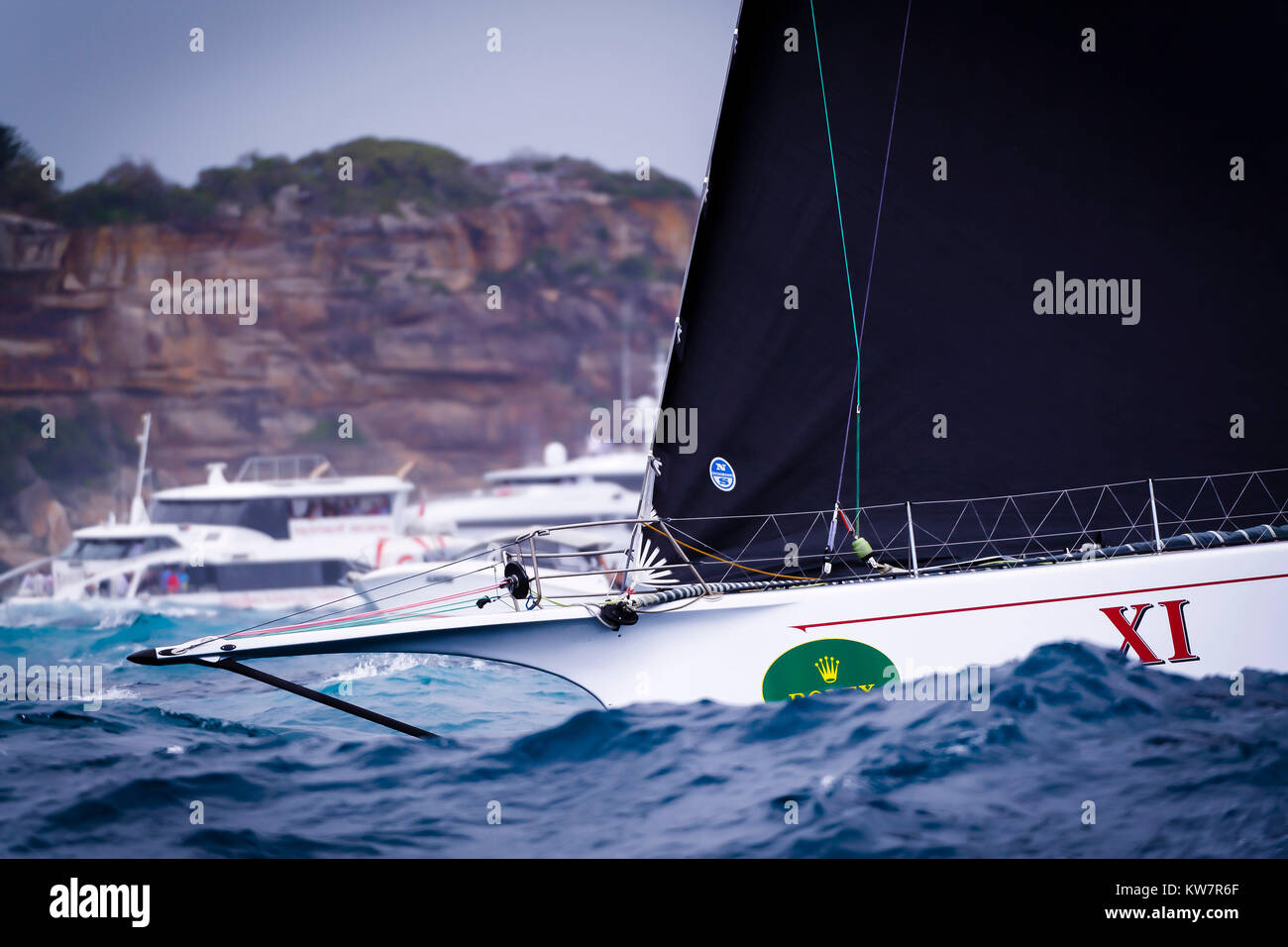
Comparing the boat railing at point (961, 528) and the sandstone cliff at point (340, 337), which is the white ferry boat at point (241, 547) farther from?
the sandstone cliff at point (340, 337)

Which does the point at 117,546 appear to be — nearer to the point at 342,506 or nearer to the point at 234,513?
the point at 234,513

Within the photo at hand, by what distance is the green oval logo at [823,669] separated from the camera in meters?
6.56

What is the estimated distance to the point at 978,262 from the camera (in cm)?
764

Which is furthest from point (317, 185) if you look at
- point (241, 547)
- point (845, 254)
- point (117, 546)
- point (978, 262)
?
point (978, 262)

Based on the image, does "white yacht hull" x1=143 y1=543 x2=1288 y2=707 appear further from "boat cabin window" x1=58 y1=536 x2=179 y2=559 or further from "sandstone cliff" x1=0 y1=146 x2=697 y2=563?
"sandstone cliff" x1=0 y1=146 x2=697 y2=563

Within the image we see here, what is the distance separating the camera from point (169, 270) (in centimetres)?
5684

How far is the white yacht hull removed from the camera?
258 inches

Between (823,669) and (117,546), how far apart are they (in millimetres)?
28033

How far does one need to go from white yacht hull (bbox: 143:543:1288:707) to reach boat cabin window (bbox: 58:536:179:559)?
1026 inches

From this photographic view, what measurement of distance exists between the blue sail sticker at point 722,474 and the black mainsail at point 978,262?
0.02 metres

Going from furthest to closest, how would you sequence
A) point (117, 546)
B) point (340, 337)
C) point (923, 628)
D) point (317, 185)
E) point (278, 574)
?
1. point (317, 185)
2. point (340, 337)
3. point (117, 546)
4. point (278, 574)
5. point (923, 628)

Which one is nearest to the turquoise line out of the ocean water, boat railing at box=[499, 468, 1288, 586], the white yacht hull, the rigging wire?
the rigging wire
